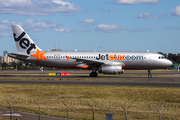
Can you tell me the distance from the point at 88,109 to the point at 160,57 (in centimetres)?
3741

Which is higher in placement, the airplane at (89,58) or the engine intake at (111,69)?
the airplane at (89,58)

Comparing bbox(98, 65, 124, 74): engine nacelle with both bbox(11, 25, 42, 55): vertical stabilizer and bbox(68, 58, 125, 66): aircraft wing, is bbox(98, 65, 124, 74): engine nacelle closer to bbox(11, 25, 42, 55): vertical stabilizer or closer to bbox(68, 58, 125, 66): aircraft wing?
bbox(68, 58, 125, 66): aircraft wing

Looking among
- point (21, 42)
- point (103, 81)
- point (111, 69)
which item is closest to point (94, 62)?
point (111, 69)

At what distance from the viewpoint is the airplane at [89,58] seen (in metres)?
53.2

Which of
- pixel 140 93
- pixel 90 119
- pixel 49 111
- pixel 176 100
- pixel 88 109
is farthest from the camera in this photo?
pixel 140 93

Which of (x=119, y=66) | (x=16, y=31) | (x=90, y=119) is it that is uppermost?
(x=16, y=31)

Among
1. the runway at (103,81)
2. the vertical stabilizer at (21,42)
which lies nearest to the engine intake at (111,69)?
the runway at (103,81)

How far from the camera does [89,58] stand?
53844 millimetres

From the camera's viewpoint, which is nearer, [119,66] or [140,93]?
[140,93]

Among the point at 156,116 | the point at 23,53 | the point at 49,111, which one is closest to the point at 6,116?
the point at 49,111

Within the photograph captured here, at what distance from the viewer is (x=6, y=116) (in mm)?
16469

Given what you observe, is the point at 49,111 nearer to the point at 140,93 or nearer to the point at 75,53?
the point at 140,93

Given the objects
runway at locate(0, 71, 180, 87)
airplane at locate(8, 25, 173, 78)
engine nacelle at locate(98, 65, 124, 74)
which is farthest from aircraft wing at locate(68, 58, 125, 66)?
runway at locate(0, 71, 180, 87)

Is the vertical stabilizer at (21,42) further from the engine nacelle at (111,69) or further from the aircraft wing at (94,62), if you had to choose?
the engine nacelle at (111,69)
